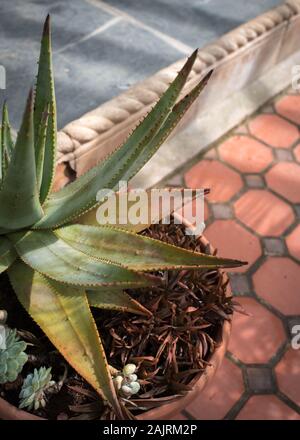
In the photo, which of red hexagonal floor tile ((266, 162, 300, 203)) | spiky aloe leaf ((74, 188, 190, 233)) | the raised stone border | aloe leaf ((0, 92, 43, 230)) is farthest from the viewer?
red hexagonal floor tile ((266, 162, 300, 203))

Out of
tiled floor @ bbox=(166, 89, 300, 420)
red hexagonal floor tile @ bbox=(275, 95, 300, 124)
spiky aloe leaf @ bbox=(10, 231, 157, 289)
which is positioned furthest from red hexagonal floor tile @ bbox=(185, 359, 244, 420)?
red hexagonal floor tile @ bbox=(275, 95, 300, 124)

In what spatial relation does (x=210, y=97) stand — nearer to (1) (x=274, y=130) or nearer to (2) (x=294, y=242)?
(1) (x=274, y=130)

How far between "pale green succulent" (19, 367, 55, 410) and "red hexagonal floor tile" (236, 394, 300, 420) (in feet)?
2.39

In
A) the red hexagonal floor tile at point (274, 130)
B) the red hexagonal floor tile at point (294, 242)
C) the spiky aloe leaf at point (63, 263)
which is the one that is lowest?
the red hexagonal floor tile at point (294, 242)

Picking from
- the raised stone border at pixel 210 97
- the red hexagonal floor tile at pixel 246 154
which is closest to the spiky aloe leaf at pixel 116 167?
the raised stone border at pixel 210 97

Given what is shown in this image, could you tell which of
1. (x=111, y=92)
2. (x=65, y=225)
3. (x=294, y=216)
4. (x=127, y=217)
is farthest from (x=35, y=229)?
(x=294, y=216)

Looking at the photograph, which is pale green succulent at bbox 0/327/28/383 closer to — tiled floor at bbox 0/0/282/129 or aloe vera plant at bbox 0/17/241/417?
aloe vera plant at bbox 0/17/241/417

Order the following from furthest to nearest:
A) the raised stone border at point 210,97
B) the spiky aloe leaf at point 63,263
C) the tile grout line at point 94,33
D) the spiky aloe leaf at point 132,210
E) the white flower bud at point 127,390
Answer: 1. the tile grout line at point 94,33
2. the raised stone border at point 210,97
3. the spiky aloe leaf at point 132,210
4. the white flower bud at point 127,390
5. the spiky aloe leaf at point 63,263

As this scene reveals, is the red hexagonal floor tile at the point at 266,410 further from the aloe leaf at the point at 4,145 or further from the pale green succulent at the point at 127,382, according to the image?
the aloe leaf at the point at 4,145

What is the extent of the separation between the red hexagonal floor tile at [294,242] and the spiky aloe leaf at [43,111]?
118 cm

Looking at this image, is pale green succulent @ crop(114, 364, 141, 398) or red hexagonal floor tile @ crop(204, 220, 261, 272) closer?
pale green succulent @ crop(114, 364, 141, 398)

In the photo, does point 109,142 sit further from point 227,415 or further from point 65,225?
point 227,415

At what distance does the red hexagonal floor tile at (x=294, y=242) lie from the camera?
1.96 m

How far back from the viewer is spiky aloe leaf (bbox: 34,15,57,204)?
1.02 m
